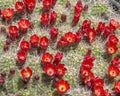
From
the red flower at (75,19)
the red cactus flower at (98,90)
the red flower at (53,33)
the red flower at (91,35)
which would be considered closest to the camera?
the red cactus flower at (98,90)

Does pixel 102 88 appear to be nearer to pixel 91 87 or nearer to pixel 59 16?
pixel 91 87

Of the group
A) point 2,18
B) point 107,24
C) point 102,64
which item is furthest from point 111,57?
point 2,18

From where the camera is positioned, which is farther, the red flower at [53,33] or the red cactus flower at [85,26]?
the red cactus flower at [85,26]

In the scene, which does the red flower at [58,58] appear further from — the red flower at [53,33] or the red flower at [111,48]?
the red flower at [111,48]

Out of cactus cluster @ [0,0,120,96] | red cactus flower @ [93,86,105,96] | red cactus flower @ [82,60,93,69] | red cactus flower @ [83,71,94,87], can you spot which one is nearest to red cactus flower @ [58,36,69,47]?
cactus cluster @ [0,0,120,96]

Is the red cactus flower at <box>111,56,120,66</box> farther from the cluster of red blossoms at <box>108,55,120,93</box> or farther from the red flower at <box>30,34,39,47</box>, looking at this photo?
the red flower at <box>30,34,39,47</box>

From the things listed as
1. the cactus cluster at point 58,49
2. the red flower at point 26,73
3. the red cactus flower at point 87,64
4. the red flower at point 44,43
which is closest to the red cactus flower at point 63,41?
the cactus cluster at point 58,49

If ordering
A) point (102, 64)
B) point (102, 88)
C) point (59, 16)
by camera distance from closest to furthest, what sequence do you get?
point (102, 88), point (102, 64), point (59, 16)
